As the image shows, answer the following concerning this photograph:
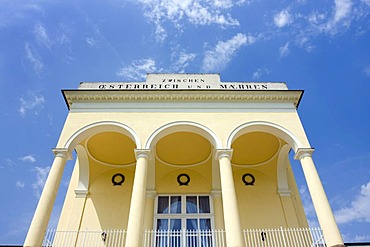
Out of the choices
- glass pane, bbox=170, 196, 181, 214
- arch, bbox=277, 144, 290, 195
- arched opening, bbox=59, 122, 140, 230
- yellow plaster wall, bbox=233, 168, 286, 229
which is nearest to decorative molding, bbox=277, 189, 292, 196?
arch, bbox=277, 144, 290, 195

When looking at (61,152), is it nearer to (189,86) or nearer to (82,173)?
(82,173)

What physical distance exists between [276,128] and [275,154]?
2.94 m

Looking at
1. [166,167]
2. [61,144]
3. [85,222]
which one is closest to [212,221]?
[166,167]

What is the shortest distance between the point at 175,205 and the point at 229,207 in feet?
14.4

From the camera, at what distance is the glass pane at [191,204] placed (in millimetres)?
11859

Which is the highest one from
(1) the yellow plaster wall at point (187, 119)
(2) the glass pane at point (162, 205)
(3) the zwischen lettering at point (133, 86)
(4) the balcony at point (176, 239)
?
(3) the zwischen lettering at point (133, 86)

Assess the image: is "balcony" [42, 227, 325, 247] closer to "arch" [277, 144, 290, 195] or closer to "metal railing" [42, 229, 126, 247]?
"metal railing" [42, 229, 126, 247]

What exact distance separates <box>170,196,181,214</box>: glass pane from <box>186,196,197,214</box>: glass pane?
14.3 inches

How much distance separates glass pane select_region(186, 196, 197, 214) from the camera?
1186 cm

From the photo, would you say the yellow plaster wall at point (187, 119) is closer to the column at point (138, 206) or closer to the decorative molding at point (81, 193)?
the column at point (138, 206)

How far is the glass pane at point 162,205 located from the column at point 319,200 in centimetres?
586

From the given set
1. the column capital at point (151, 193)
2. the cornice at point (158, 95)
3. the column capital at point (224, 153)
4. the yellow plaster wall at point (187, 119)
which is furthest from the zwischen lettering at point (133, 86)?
the column capital at point (151, 193)

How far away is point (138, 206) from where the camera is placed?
8164 mm

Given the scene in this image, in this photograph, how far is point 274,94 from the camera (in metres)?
10.9
